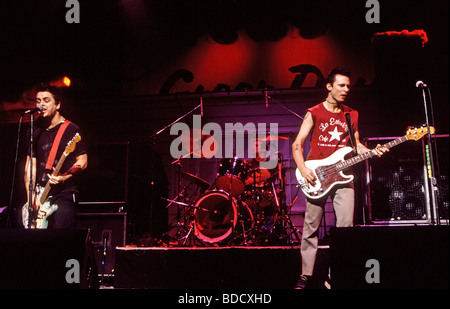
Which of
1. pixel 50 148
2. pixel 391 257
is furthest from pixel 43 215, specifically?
pixel 391 257

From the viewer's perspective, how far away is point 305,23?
890cm

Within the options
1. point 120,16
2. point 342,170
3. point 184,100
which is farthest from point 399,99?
point 120,16

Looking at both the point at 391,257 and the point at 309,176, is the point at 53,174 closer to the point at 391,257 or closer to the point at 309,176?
the point at 309,176

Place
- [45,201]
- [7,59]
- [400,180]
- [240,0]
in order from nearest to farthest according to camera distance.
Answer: [45,201], [400,180], [7,59], [240,0]

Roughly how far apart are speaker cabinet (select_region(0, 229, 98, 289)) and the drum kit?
3.56m

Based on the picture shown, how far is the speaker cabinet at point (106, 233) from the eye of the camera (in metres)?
5.51

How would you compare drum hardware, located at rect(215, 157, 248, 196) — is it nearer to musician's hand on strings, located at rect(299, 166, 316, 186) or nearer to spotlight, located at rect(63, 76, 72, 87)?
musician's hand on strings, located at rect(299, 166, 316, 186)

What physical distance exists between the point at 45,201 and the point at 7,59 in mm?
3255

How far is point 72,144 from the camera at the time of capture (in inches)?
159

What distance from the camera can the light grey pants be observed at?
3730mm

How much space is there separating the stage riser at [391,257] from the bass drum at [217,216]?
381cm

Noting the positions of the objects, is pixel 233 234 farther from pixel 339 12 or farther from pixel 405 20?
pixel 339 12

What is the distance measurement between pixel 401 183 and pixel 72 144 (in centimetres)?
429

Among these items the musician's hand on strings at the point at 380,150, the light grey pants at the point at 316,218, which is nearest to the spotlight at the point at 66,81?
the light grey pants at the point at 316,218
